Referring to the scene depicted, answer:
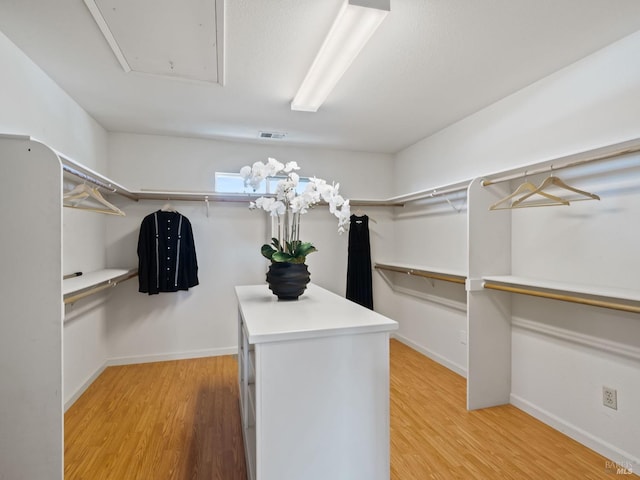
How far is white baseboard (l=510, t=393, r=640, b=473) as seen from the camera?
1862mm

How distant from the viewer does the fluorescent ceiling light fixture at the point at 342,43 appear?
1.52m

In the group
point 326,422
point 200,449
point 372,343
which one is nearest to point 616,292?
point 372,343

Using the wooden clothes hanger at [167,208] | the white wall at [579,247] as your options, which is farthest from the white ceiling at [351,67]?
the wooden clothes hanger at [167,208]

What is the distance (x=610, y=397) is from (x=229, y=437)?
2.41 m

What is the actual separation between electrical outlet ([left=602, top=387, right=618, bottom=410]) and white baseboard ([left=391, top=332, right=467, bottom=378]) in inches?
48.4

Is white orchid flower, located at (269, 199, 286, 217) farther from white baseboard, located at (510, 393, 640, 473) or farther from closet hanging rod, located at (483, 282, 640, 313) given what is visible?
white baseboard, located at (510, 393, 640, 473)

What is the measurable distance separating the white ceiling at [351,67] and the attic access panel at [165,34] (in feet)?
0.15

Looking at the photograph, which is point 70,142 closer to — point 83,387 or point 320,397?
point 83,387

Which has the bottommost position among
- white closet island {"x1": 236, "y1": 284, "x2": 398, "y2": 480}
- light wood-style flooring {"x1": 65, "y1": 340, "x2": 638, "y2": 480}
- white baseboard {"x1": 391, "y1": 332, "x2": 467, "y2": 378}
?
light wood-style flooring {"x1": 65, "y1": 340, "x2": 638, "y2": 480}

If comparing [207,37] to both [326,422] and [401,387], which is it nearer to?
[326,422]

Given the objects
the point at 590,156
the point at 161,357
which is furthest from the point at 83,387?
the point at 590,156

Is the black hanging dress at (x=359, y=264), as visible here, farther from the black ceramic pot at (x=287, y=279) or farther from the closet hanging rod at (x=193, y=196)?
the black ceramic pot at (x=287, y=279)

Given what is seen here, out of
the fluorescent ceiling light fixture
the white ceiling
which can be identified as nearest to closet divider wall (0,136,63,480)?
the white ceiling

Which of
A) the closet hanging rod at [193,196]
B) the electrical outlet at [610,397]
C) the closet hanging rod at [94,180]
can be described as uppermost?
the closet hanging rod at [193,196]
